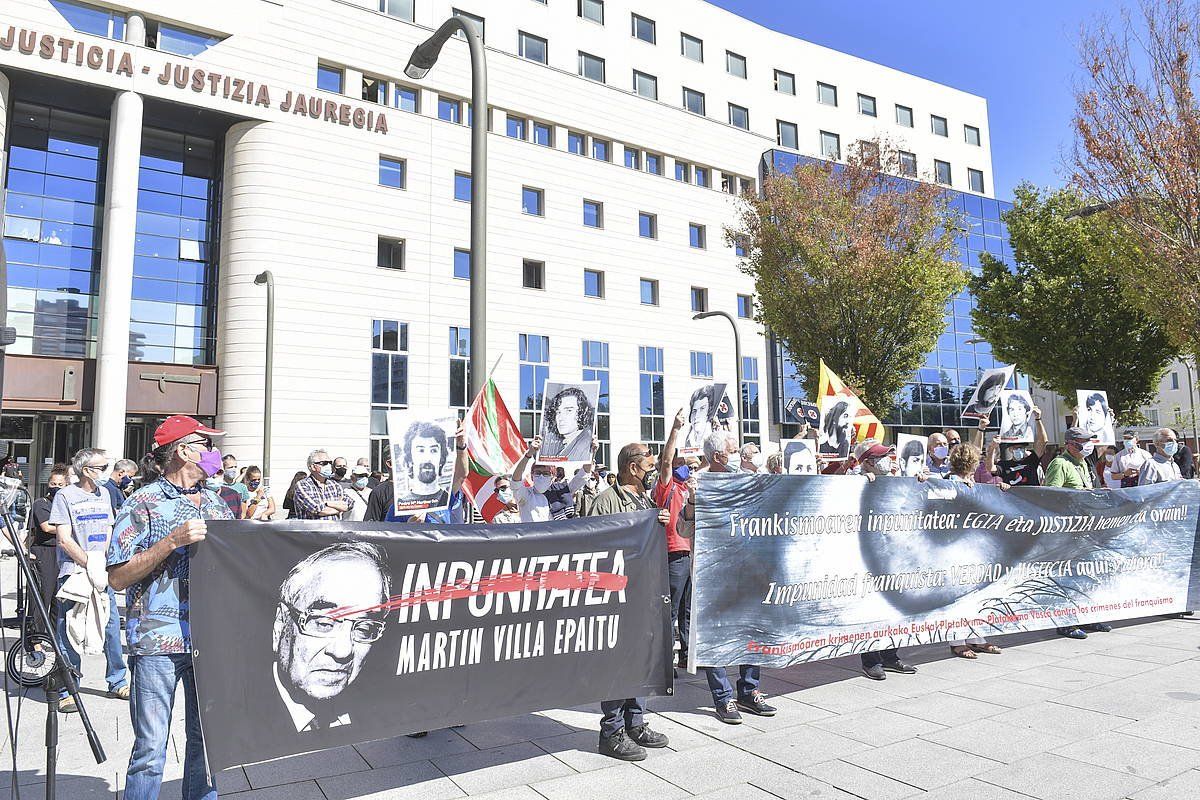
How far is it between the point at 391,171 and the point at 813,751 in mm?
27133

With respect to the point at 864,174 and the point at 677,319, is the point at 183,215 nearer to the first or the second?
the point at 677,319

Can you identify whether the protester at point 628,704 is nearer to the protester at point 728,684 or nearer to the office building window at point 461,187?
the protester at point 728,684

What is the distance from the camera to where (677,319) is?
34.4 metres

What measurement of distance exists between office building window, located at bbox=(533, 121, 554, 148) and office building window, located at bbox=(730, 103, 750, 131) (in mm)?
10144

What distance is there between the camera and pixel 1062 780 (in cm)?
432

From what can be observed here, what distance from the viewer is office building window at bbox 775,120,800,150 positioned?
39.3 m

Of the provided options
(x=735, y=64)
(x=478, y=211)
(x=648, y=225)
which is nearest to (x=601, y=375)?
(x=648, y=225)

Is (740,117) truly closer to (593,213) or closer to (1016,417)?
(593,213)

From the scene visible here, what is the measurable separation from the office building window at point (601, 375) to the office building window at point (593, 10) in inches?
549

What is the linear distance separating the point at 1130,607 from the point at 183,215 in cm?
2813

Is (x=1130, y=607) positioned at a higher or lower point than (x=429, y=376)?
lower

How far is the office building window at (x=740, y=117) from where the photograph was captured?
3781 centimetres

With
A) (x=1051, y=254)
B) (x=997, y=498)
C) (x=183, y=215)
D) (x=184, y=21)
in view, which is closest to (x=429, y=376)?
(x=183, y=215)

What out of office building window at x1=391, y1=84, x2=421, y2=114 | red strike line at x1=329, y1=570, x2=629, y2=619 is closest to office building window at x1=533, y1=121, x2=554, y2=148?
office building window at x1=391, y1=84, x2=421, y2=114
